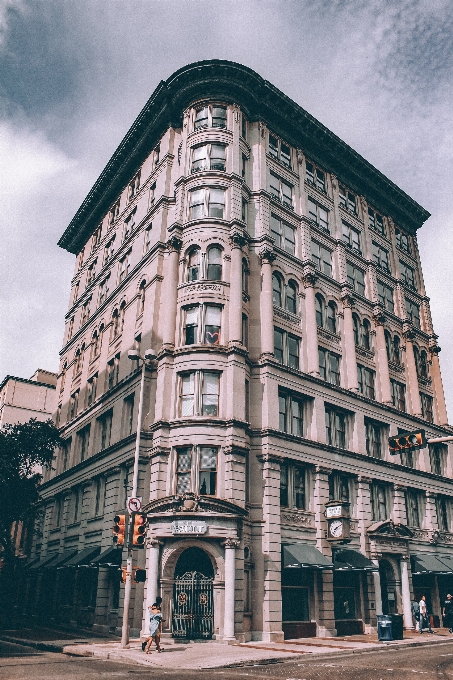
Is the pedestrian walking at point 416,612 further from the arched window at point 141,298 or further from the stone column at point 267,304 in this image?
the arched window at point 141,298

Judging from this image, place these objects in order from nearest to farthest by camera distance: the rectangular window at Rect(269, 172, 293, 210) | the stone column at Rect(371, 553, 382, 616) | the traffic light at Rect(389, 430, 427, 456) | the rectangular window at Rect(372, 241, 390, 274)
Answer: the traffic light at Rect(389, 430, 427, 456), the stone column at Rect(371, 553, 382, 616), the rectangular window at Rect(269, 172, 293, 210), the rectangular window at Rect(372, 241, 390, 274)

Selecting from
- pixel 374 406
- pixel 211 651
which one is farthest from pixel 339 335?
pixel 211 651

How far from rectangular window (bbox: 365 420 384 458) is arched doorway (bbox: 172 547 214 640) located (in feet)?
52.9

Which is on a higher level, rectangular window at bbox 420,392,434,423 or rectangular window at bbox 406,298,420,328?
rectangular window at bbox 406,298,420,328

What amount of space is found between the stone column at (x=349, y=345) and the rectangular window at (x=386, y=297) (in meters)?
6.12

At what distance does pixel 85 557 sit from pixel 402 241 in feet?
128

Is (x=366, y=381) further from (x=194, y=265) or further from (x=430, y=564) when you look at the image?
(x=194, y=265)

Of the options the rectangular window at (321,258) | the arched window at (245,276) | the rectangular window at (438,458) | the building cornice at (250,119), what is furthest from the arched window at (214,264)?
the rectangular window at (438,458)

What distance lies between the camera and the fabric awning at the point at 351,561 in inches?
1207

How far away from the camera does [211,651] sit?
21.3m

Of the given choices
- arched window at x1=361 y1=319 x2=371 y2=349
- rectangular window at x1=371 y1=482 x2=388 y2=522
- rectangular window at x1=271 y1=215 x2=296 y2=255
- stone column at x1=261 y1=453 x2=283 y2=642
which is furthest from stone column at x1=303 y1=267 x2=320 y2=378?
rectangular window at x1=371 y1=482 x2=388 y2=522

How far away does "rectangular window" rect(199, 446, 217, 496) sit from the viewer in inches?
1080

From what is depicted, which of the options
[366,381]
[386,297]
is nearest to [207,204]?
[366,381]

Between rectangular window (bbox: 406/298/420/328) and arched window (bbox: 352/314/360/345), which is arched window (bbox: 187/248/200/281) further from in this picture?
rectangular window (bbox: 406/298/420/328)
